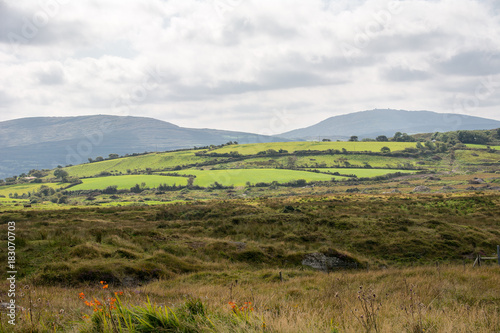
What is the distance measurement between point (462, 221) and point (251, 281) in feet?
90.4

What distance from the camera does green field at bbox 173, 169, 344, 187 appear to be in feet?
367

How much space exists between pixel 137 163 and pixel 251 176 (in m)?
75.9

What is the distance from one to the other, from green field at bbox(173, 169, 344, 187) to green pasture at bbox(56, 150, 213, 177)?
32525 millimetres

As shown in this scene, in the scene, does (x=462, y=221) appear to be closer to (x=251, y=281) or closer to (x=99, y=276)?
(x=251, y=281)

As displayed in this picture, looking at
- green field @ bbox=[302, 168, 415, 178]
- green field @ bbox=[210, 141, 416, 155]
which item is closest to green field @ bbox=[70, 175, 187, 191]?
green field @ bbox=[210, 141, 416, 155]

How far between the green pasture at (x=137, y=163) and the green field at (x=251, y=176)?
107ft

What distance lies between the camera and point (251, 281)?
15.2 m

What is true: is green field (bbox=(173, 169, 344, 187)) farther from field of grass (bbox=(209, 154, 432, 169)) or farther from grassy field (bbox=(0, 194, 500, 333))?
grassy field (bbox=(0, 194, 500, 333))

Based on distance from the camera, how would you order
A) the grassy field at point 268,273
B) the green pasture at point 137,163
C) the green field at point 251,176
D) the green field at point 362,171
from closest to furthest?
1. the grassy field at point 268,273
2. the green field at point 251,176
3. the green field at point 362,171
4. the green pasture at point 137,163

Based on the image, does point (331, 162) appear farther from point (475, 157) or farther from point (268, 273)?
point (268, 273)

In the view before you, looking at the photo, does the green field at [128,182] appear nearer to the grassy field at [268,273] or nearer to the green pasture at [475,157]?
the grassy field at [268,273]

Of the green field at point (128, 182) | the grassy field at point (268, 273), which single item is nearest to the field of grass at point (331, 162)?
the green field at point (128, 182)

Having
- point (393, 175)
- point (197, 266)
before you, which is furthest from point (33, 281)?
point (393, 175)

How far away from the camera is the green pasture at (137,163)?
160 metres
